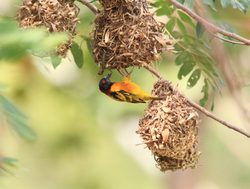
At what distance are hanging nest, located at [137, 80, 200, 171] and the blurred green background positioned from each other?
119 inches

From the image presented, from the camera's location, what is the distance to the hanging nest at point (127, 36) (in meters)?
2.78

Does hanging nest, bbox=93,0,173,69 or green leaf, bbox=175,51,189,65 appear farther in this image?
green leaf, bbox=175,51,189,65

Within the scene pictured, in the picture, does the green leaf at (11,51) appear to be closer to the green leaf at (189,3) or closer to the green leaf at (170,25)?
the green leaf at (189,3)

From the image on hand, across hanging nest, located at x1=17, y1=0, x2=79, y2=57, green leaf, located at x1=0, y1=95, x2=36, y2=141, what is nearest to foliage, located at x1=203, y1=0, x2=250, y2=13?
hanging nest, located at x1=17, y1=0, x2=79, y2=57

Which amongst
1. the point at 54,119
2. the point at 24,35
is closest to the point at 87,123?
the point at 54,119

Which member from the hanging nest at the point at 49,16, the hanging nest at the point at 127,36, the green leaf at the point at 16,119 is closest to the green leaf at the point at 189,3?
A: the hanging nest at the point at 127,36

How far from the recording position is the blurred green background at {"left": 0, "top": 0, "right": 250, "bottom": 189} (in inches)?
272

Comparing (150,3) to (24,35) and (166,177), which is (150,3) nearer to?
(24,35)

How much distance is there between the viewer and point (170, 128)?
Result: 2.79 m

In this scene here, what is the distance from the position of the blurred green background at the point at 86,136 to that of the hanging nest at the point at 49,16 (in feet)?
10.4

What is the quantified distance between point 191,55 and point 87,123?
4.71m

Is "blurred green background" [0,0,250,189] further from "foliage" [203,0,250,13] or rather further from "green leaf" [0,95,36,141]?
"green leaf" [0,95,36,141]

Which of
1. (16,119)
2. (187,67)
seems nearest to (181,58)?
(187,67)

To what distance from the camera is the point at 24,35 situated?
4.30ft
